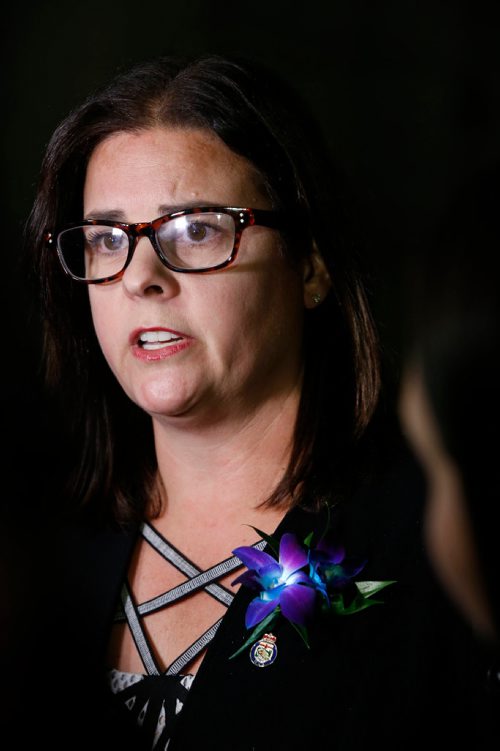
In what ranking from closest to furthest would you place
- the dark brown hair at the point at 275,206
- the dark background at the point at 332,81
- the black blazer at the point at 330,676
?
the black blazer at the point at 330,676 → the dark brown hair at the point at 275,206 → the dark background at the point at 332,81

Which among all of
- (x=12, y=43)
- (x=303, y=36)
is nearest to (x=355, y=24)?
(x=303, y=36)

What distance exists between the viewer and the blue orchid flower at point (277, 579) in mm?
1346

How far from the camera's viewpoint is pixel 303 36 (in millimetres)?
2613

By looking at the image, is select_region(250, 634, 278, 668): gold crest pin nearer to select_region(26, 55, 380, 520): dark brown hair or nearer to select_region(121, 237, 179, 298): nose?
select_region(26, 55, 380, 520): dark brown hair

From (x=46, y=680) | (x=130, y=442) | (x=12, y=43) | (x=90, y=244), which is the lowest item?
(x=46, y=680)

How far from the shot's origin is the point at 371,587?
53.9 inches

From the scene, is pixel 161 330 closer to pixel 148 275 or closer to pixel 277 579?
pixel 148 275

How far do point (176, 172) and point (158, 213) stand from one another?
0.22ft

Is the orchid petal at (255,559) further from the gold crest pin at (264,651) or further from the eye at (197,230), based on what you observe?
the eye at (197,230)

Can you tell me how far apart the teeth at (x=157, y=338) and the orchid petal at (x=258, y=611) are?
0.40 meters

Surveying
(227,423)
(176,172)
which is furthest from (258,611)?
(176,172)

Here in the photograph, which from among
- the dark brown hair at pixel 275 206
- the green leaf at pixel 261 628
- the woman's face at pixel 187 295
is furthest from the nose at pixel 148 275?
the green leaf at pixel 261 628

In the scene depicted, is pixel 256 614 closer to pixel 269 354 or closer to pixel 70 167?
pixel 269 354

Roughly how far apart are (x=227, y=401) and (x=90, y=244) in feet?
1.09
